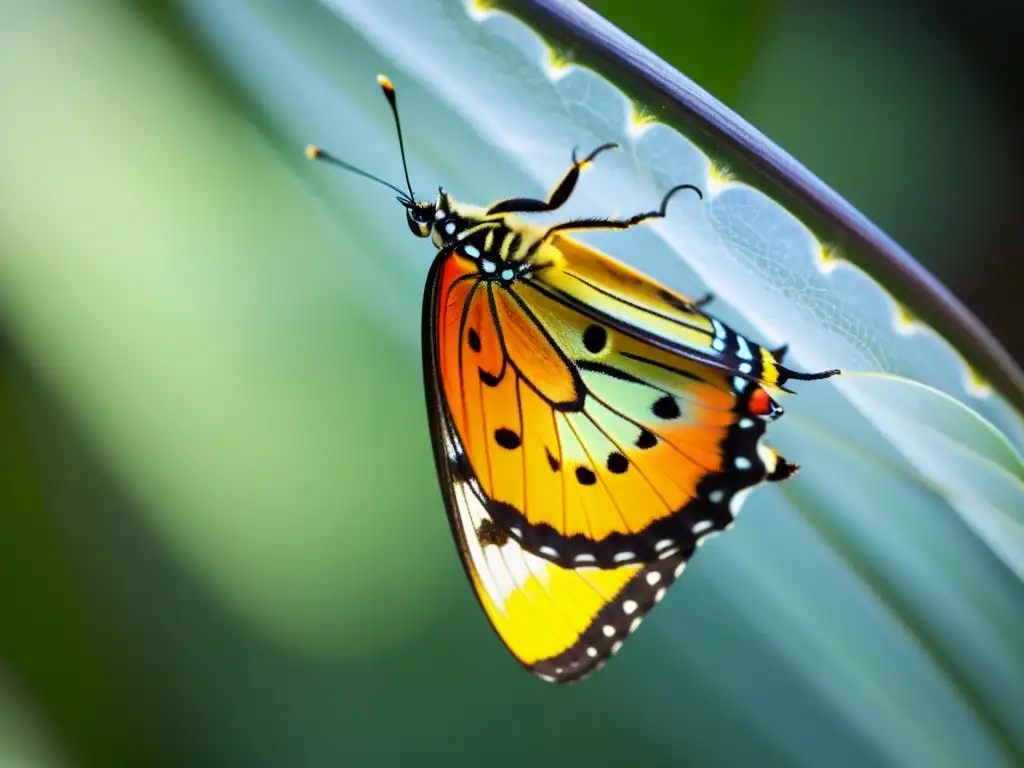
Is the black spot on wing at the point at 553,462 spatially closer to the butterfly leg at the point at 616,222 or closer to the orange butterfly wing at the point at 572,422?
the orange butterfly wing at the point at 572,422

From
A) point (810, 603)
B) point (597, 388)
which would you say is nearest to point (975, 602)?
point (810, 603)

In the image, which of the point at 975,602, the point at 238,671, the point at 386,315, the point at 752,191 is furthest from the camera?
the point at 238,671

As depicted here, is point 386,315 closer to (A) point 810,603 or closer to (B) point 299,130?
(B) point 299,130

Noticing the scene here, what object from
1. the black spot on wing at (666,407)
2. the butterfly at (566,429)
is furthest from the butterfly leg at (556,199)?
the black spot on wing at (666,407)

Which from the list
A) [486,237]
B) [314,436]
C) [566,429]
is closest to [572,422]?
[566,429]

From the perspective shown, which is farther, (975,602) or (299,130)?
(299,130)

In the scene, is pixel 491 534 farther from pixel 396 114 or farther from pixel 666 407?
pixel 396 114
